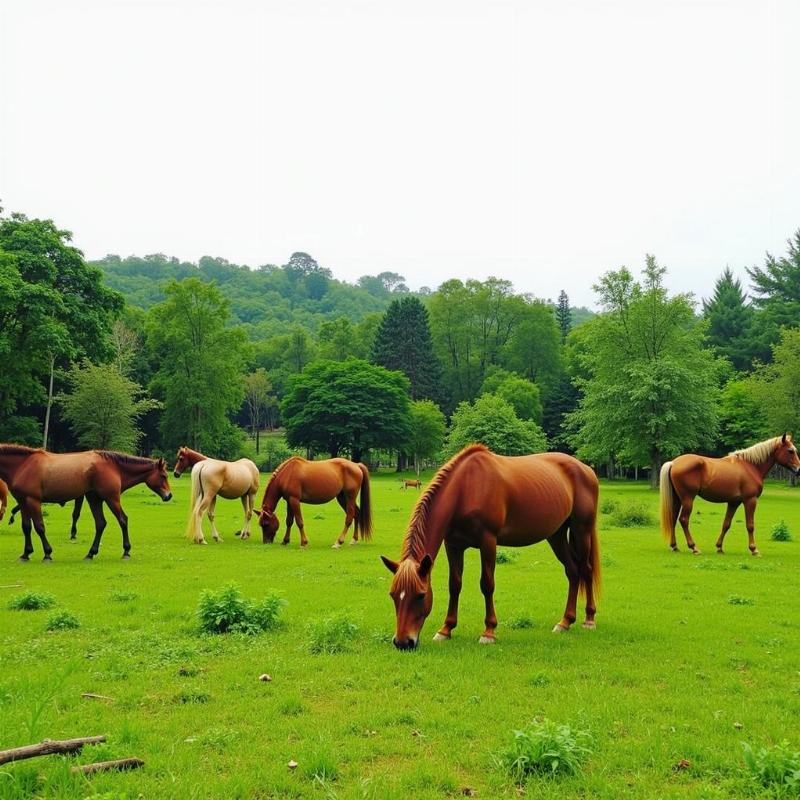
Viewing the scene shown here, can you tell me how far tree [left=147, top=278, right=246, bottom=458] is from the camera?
2307 inches

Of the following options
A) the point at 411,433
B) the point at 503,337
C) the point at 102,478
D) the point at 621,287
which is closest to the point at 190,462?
the point at 102,478

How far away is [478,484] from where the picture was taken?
8344mm

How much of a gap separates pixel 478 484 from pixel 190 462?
629 inches

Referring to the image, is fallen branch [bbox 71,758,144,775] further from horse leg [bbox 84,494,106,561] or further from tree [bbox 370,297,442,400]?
tree [bbox 370,297,442,400]

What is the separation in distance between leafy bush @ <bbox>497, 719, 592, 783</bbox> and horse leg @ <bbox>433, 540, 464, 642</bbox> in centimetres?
341

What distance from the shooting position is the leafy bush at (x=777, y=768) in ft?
13.8

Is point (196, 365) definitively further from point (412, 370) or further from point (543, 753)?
point (543, 753)

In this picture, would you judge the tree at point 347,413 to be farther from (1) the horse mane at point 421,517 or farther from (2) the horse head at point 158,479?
(1) the horse mane at point 421,517

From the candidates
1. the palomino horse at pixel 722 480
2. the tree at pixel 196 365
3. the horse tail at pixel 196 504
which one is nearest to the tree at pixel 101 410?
the tree at pixel 196 365

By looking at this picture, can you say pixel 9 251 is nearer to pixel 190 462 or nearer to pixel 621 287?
pixel 190 462

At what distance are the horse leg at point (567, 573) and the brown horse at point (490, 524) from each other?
0.01 m

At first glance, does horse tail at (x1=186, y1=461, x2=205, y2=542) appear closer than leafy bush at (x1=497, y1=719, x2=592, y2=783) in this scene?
No

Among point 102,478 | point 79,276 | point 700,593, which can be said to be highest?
point 79,276

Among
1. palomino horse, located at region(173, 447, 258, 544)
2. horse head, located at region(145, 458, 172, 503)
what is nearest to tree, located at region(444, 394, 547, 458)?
palomino horse, located at region(173, 447, 258, 544)
